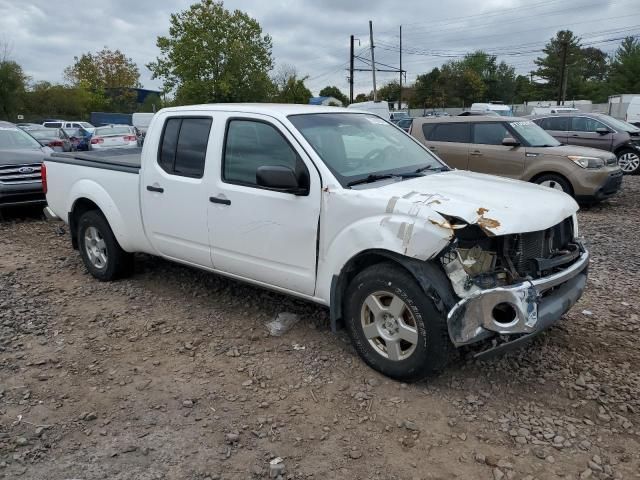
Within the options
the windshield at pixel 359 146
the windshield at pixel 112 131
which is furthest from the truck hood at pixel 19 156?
the windshield at pixel 112 131

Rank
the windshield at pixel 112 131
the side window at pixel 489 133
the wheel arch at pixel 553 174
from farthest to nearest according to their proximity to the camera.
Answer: the windshield at pixel 112 131 → the side window at pixel 489 133 → the wheel arch at pixel 553 174

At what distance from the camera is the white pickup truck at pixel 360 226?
3.28 m

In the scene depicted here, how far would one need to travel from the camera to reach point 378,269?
11.6 ft

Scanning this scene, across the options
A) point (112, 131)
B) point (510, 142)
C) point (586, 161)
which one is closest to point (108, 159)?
point (510, 142)

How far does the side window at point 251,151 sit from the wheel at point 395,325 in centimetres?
108

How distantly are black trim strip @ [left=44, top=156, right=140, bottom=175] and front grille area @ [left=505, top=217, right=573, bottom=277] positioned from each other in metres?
3.45

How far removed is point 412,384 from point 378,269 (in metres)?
0.79

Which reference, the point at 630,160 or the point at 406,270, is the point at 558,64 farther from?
the point at 406,270

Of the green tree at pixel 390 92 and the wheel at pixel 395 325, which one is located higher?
the green tree at pixel 390 92

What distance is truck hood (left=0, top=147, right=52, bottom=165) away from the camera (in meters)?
9.12

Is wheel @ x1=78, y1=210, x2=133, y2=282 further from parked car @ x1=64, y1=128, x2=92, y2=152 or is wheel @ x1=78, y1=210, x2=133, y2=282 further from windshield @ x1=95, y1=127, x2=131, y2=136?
parked car @ x1=64, y1=128, x2=92, y2=152

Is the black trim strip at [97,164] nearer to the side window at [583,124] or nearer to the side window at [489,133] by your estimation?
the side window at [489,133]

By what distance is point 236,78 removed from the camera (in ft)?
125

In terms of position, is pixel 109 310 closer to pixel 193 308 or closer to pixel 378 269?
pixel 193 308
